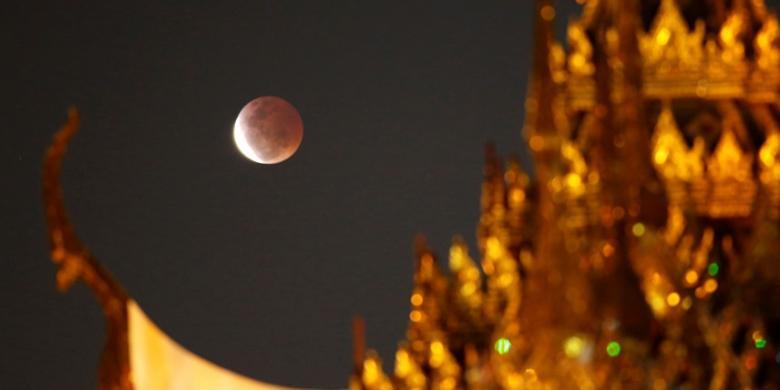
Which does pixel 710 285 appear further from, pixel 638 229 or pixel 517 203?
pixel 517 203

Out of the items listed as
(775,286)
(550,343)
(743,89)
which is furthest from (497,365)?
(743,89)

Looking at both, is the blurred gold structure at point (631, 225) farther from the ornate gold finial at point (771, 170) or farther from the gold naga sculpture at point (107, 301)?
the gold naga sculpture at point (107, 301)

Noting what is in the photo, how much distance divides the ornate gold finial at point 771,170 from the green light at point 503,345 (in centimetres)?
110

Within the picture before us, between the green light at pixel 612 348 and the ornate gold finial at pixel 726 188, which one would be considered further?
the ornate gold finial at pixel 726 188

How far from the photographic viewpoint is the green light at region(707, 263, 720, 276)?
7.55 metres

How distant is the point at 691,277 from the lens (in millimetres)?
7293

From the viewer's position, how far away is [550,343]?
7.09 meters

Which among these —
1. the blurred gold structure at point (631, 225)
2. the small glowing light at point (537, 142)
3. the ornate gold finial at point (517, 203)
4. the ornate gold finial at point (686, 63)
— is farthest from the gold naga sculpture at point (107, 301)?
the ornate gold finial at point (686, 63)

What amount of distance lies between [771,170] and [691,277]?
32.1 inches

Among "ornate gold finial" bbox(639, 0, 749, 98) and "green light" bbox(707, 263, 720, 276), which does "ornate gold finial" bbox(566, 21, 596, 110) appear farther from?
"green light" bbox(707, 263, 720, 276)

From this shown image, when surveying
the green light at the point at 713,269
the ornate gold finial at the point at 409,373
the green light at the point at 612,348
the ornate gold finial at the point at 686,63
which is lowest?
the green light at the point at 612,348

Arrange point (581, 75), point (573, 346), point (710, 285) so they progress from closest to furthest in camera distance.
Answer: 1. point (573, 346)
2. point (710, 285)
3. point (581, 75)

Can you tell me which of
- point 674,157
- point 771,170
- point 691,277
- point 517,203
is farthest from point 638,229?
point 517,203

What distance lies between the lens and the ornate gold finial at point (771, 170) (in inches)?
308
